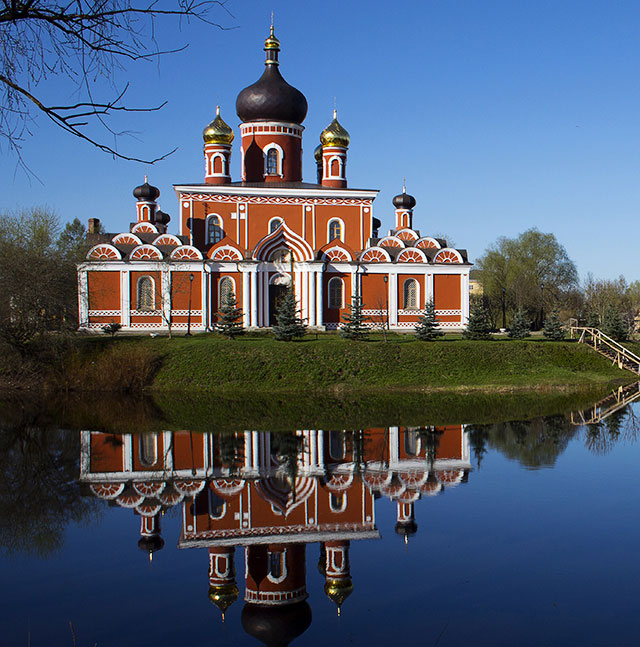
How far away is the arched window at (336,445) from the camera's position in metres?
13.9

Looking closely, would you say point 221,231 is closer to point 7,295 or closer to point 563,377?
point 7,295

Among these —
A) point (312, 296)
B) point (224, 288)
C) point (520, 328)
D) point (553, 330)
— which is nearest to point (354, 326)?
point (312, 296)

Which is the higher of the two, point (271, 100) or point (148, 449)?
point (271, 100)

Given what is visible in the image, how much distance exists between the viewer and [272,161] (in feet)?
118

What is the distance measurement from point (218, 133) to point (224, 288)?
25.4 feet

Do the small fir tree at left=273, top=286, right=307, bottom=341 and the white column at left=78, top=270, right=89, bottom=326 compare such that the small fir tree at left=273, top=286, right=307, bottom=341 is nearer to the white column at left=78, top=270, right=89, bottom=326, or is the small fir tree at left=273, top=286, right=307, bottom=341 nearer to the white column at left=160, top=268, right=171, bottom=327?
the white column at left=160, top=268, right=171, bottom=327

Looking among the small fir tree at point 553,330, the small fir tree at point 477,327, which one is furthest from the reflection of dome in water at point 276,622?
the small fir tree at point 553,330

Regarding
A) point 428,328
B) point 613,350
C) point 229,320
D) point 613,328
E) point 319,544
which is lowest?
point 319,544

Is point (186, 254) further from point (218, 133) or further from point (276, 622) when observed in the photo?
point (276, 622)

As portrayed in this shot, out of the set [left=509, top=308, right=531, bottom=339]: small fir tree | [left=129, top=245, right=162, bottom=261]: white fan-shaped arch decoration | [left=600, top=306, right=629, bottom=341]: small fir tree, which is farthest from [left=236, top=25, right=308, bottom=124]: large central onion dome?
[left=600, top=306, right=629, bottom=341]: small fir tree

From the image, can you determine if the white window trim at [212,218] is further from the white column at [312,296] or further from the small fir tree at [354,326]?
the small fir tree at [354,326]

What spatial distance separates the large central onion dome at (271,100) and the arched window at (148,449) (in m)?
23.0

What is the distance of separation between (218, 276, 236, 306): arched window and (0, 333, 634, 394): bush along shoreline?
4015 millimetres

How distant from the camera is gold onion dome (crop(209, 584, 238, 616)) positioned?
23.9ft
